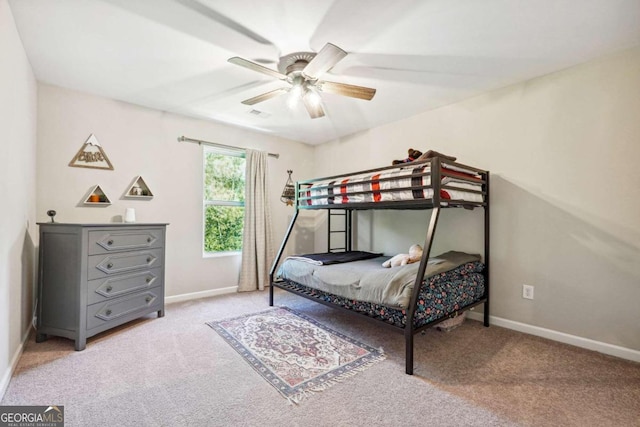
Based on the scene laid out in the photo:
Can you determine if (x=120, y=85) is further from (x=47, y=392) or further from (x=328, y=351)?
(x=328, y=351)

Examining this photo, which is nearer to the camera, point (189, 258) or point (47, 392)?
point (47, 392)

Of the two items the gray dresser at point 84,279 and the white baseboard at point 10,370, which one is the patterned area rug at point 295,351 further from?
the white baseboard at point 10,370

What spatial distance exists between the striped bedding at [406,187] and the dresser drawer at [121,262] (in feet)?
6.02

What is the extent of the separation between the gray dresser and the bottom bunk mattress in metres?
1.54

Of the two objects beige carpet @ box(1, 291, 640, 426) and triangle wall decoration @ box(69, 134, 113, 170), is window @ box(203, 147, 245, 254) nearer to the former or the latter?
triangle wall decoration @ box(69, 134, 113, 170)

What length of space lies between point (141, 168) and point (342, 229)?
105 inches

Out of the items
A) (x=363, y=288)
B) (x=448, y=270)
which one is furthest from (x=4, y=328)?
(x=448, y=270)

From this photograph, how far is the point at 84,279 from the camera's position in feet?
7.11

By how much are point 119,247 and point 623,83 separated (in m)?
4.19

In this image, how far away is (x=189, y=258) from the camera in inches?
139

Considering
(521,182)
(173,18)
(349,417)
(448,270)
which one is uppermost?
(173,18)

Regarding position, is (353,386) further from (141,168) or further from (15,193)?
(141,168)

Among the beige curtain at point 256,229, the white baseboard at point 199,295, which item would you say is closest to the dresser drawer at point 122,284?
the white baseboard at point 199,295

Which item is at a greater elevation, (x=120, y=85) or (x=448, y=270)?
(x=120, y=85)
